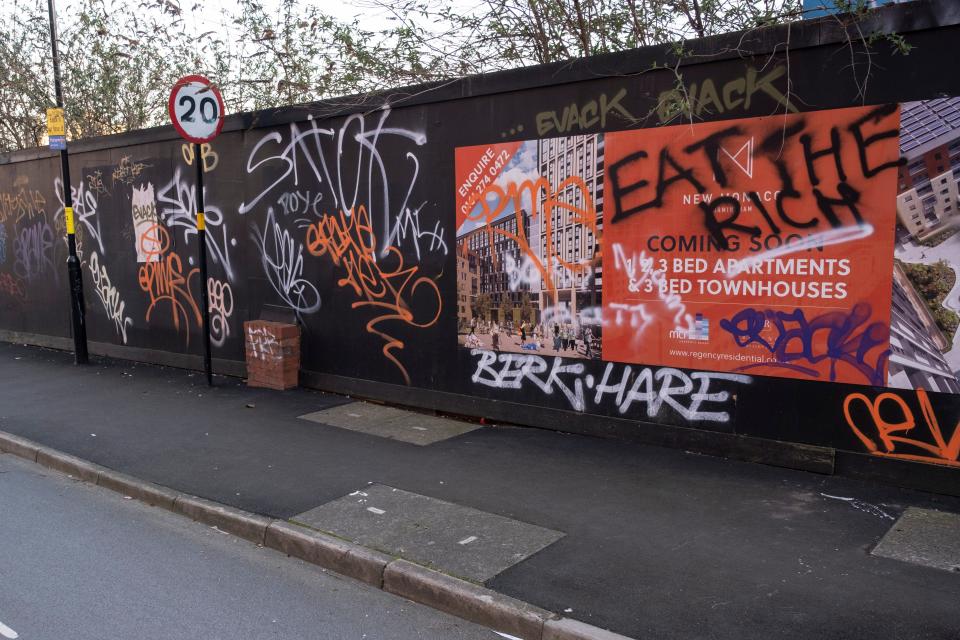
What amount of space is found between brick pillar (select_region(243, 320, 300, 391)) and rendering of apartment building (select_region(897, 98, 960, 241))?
6823 mm

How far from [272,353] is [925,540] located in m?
7.27

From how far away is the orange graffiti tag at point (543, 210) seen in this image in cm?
689

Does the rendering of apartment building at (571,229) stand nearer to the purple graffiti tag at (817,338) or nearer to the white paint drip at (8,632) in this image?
the purple graffiti tag at (817,338)

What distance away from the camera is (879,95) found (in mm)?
5395

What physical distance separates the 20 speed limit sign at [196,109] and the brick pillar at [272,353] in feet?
7.97

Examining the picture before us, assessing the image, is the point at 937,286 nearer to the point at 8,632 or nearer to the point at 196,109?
the point at 8,632

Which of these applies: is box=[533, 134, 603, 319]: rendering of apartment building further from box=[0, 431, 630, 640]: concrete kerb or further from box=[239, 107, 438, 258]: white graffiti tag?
box=[0, 431, 630, 640]: concrete kerb

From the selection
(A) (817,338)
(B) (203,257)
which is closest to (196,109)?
(B) (203,257)

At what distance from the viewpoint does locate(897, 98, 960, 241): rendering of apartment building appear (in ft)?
16.9

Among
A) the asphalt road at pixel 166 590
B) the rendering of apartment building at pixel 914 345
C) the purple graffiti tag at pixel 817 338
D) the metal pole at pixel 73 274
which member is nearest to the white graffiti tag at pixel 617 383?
the purple graffiti tag at pixel 817 338

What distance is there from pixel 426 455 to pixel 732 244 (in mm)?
3180

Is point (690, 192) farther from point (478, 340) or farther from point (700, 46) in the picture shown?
point (478, 340)

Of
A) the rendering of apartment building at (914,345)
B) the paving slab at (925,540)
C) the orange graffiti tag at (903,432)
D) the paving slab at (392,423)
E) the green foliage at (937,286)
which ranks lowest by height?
the paving slab at (925,540)

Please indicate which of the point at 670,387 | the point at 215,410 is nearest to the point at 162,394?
the point at 215,410
